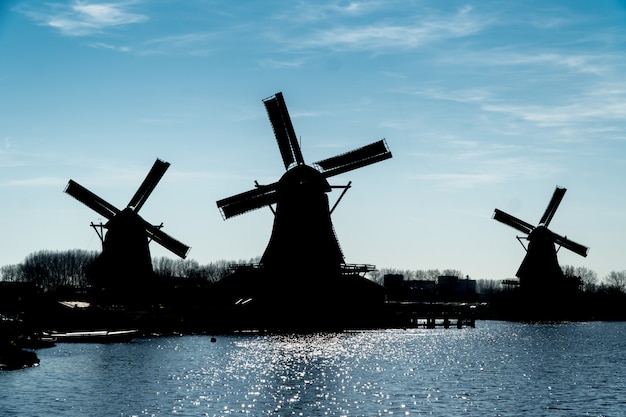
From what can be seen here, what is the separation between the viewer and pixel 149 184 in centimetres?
9425

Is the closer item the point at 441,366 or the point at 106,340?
the point at 441,366

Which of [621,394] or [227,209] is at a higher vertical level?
[227,209]

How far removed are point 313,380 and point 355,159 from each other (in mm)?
34114

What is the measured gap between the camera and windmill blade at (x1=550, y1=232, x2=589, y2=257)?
123188 mm

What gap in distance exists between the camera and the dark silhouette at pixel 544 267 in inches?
4934

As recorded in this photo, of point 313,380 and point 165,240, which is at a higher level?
point 165,240

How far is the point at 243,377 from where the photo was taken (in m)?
52.2

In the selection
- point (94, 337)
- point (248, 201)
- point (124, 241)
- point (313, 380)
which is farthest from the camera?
point (124, 241)

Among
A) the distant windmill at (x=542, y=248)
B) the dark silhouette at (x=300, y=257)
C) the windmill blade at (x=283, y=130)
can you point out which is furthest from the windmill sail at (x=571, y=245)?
the windmill blade at (x=283, y=130)

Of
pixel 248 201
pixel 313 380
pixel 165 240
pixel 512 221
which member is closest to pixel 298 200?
pixel 248 201

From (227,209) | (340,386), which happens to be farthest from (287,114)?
(340,386)

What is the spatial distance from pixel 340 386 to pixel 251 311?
141 ft

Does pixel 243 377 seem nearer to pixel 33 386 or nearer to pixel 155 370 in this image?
pixel 155 370

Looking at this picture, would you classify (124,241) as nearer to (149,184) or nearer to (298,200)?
(149,184)
